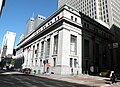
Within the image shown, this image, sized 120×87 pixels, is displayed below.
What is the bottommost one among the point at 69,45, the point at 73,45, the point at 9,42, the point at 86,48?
the point at 86,48

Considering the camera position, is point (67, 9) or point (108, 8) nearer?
point (67, 9)

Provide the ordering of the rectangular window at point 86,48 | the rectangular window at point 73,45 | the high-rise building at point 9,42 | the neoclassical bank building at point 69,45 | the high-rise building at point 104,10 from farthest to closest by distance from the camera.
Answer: the high-rise building at point 9,42 < the high-rise building at point 104,10 < the rectangular window at point 86,48 < the rectangular window at point 73,45 < the neoclassical bank building at point 69,45

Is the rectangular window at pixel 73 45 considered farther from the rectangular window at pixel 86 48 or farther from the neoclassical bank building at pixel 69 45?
the rectangular window at pixel 86 48

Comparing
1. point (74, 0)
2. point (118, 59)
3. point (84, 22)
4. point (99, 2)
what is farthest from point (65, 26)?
point (74, 0)

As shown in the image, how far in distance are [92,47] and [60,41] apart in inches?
604

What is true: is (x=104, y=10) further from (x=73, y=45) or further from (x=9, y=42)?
(x=9, y=42)

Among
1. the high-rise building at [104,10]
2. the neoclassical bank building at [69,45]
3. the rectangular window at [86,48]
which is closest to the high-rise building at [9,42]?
the high-rise building at [104,10]

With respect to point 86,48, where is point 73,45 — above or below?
above

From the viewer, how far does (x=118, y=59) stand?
233 feet

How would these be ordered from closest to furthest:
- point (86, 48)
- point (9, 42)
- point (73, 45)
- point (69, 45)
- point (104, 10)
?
1. point (69, 45)
2. point (73, 45)
3. point (86, 48)
4. point (104, 10)
5. point (9, 42)

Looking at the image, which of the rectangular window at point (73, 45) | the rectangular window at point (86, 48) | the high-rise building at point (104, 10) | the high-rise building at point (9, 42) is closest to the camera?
the rectangular window at point (73, 45)

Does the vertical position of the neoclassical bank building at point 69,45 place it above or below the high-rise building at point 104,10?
below

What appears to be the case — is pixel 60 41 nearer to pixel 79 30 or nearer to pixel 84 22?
pixel 79 30

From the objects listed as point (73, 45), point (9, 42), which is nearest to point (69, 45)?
point (73, 45)
